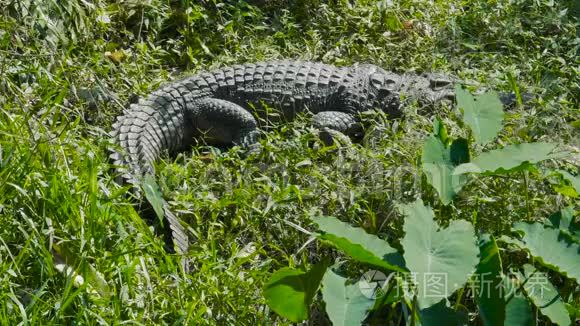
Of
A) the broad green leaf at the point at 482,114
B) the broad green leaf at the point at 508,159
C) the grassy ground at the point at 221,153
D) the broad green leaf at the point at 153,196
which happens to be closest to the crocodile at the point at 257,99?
the grassy ground at the point at 221,153

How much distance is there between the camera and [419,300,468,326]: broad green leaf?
10.4ft

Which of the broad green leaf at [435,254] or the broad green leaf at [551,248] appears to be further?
the broad green leaf at [551,248]

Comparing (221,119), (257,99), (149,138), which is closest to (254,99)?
(257,99)

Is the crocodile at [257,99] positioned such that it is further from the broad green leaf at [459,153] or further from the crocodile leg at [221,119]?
the broad green leaf at [459,153]

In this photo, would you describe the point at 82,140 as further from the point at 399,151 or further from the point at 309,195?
the point at 399,151

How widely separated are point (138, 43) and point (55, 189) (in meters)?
2.19

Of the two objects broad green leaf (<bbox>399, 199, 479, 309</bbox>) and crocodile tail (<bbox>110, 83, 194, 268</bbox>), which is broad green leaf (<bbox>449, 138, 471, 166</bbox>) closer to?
broad green leaf (<bbox>399, 199, 479, 309</bbox>)

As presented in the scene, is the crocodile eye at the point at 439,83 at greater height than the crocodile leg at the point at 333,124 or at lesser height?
greater

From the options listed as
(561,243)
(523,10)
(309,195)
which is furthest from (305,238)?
(523,10)

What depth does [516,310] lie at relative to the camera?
3.25 metres

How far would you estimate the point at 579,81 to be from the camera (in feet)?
18.5

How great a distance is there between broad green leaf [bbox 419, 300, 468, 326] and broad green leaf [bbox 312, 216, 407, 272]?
19 centimetres

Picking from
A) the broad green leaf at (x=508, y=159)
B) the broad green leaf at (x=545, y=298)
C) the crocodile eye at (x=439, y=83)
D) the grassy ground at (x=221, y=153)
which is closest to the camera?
the broad green leaf at (x=545, y=298)

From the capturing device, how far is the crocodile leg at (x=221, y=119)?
524 cm
